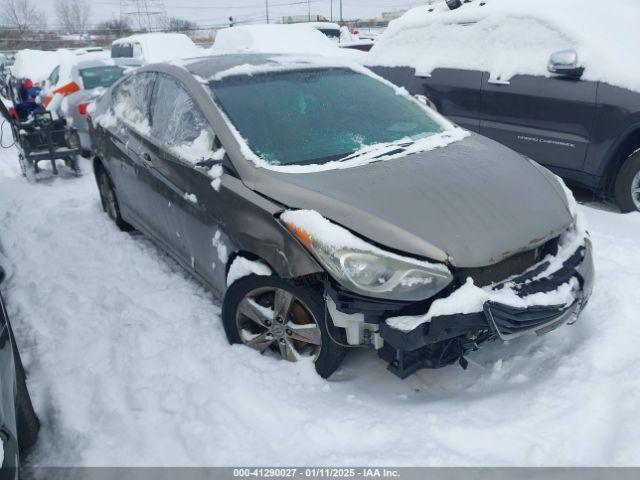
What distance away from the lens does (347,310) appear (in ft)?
7.88

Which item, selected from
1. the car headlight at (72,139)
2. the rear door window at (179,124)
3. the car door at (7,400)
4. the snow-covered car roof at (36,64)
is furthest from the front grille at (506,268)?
the snow-covered car roof at (36,64)

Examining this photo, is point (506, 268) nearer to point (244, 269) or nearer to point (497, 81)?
point (244, 269)

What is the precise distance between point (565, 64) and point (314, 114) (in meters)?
2.69

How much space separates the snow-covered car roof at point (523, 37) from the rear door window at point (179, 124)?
3.33 m

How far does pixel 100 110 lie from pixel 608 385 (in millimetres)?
4766

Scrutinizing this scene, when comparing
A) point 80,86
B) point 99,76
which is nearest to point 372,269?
point 80,86

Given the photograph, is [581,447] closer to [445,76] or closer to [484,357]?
[484,357]

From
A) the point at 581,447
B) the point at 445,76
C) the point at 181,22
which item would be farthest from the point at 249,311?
the point at 181,22

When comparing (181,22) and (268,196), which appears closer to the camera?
(268,196)

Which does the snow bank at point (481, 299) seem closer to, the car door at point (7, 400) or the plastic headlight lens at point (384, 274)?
the plastic headlight lens at point (384, 274)

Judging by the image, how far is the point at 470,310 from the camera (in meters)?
2.27

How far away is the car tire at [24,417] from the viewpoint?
2410 millimetres

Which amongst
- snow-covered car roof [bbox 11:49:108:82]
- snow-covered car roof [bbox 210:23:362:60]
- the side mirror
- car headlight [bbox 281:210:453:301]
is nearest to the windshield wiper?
car headlight [bbox 281:210:453:301]

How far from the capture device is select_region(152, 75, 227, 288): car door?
10.2ft
